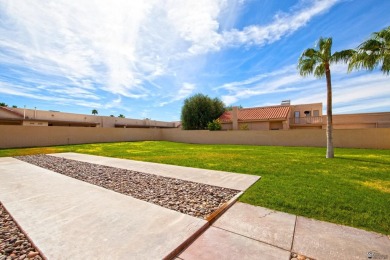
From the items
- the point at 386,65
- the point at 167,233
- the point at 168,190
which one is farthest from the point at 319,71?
the point at 167,233

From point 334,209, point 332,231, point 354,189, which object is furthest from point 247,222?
point 354,189

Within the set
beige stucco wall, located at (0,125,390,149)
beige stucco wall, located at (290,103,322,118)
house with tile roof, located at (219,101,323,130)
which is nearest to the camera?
beige stucco wall, located at (0,125,390,149)

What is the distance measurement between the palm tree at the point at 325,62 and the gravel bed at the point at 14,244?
12144mm

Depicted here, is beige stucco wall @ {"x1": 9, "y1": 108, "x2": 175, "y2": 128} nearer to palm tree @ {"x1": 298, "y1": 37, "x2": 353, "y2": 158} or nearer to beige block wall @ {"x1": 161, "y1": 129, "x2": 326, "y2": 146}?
beige block wall @ {"x1": 161, "y1": 129, "x2": 326, "y2": 146}

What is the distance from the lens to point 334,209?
345 cm

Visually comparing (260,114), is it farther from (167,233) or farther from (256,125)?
(167,233)

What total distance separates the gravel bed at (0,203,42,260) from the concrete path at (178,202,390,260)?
75.3 inches

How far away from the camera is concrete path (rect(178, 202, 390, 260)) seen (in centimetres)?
223

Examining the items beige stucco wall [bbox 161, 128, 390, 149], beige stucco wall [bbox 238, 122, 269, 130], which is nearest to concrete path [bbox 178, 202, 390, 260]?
beige stucco wall [bbox 161, 128, 390, 149]

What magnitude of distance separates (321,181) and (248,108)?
2386 centimetres

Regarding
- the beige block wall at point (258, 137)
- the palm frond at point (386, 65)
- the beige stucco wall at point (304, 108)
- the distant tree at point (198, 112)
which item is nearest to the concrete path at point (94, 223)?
the palm frond at point (386, 65)

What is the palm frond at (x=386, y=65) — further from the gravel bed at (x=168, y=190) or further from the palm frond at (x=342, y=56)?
the gravel bed at (x=168, y=190)

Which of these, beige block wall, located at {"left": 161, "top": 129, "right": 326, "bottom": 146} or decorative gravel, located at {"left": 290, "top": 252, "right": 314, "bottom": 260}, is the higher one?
beige block wall, located at {"left": 161, "top": 129, "right": 326, "bottom": 146}

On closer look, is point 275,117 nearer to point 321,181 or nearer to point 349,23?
point 349,23
